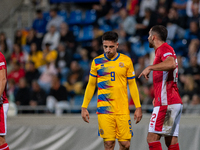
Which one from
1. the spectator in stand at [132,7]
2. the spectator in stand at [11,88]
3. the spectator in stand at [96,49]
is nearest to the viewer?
the spectator in stand at [96,49]

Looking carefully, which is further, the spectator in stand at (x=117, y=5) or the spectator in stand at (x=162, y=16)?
the spectator in stand at (x=117, y=5)

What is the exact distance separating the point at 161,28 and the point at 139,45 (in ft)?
23.0

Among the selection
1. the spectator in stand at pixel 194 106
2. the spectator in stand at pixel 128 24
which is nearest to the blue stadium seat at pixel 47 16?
the spectator in stand at pixel 128 24

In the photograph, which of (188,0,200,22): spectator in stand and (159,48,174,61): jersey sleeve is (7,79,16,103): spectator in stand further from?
(159,48,174,61): jersey sleeve

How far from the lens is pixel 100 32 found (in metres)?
12.9

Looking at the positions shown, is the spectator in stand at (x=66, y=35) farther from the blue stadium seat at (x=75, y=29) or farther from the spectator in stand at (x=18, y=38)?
the spectator in stand at (x=18, y=38)

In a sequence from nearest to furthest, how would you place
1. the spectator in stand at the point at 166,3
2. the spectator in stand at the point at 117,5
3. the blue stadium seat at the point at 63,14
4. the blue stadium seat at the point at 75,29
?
1. the spectator in stand at the point at 166,3
2. the spectator in stand at the point at 117,5
3. the blue stadium seat at the point at 75,29
4. the blue stadium seat at the point at 63,14

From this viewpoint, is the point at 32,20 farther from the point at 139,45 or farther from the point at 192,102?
the point at 192,102

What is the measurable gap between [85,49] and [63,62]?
3.04 ft

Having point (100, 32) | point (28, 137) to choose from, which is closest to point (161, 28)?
point (28, 137)

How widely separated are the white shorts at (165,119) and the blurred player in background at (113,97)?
0.34m

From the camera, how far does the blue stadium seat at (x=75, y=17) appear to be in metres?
14.4

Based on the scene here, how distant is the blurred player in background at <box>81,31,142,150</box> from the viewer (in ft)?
16.5

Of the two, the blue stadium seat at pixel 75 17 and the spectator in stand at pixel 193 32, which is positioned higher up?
the blue stadium seat at pixel 75 17
